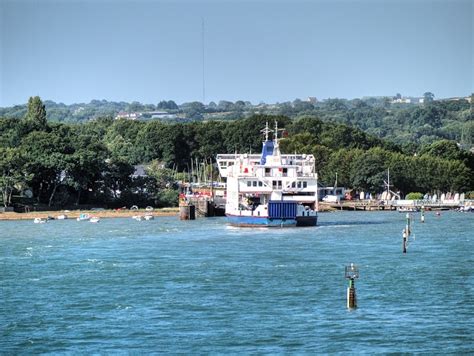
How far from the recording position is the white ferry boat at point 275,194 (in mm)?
115000

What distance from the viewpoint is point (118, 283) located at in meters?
70.7

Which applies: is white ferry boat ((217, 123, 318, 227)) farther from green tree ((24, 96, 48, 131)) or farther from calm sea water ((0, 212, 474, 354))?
green tree ((24, 96, 48, 131))

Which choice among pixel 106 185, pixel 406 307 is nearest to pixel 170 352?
pixel 406 307

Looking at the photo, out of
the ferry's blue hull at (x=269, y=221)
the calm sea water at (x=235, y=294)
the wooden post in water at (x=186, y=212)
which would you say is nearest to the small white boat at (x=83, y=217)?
the wooden post in water at (x=186, y=212)

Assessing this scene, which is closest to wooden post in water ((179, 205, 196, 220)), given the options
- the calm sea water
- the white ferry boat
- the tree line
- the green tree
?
the white ferry boat

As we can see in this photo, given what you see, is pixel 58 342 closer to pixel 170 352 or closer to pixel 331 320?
pixel 170 352

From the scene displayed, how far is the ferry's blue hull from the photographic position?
114 m

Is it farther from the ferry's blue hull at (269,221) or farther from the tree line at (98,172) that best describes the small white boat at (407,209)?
the ferry's blue hull at (269,221)

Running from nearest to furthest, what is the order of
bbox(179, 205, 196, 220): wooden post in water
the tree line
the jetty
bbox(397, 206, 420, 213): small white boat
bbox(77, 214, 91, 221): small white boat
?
bbox(77, 214, 91, 221): small white boat, bbox(179, 205, 196, 220): wooden post in water, the tree line, bbox(397, 206, 420, 213): small white boat, the jetty

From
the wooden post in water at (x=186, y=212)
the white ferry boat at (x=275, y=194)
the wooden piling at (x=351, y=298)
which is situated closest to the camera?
the wooden piling at (x=351, y=298)

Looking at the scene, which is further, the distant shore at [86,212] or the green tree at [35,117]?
the green tree at [35,117]

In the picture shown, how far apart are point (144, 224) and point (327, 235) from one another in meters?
28.9

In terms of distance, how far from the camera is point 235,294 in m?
64.8

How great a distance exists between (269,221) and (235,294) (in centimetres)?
5019
